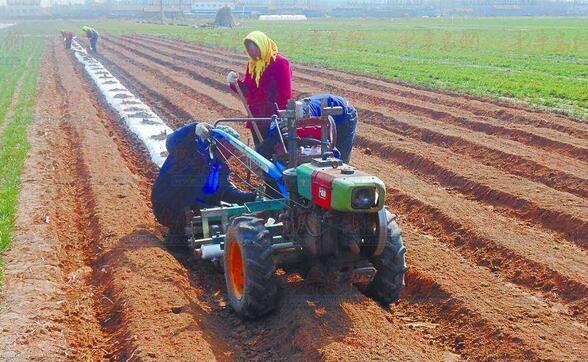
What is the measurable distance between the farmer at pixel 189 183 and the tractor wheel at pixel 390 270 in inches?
74.3

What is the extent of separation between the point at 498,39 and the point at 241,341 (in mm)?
37771

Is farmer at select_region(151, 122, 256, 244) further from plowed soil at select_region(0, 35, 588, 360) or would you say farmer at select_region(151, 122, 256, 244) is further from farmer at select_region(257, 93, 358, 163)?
farmer at select_region(257, 93, 358, 163)

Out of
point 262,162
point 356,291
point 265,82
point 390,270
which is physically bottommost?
point 356,291

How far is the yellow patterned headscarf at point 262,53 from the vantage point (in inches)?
257

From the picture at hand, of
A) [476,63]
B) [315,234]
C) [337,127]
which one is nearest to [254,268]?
[315,234]

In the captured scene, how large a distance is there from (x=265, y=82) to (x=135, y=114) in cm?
740

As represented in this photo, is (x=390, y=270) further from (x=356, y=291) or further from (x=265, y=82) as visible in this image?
(x=265, y=82)

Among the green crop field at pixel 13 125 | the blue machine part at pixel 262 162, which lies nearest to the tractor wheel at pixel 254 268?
the blue machine part at pixel 262 162

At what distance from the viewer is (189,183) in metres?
6.75

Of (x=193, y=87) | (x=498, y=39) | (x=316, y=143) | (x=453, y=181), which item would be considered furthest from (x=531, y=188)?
(x=498, y=39)

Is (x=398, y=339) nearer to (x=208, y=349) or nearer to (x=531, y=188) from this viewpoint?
(x=208, y=349)

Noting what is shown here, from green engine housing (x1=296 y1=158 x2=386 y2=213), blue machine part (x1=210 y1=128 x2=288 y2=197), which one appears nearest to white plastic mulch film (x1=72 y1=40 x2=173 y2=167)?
blue machine part (x1=210 y1=128 x2=288 y2=197)

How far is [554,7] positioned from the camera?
340 ft

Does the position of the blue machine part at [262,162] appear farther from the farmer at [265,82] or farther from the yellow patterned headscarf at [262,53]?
the yellow patterned headscarf at [262,53]
